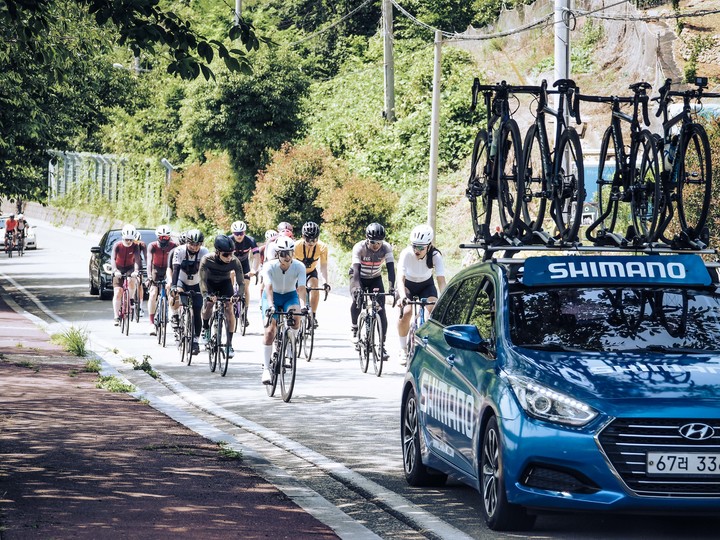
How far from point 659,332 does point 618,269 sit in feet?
1.68

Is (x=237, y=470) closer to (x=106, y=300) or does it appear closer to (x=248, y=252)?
(x=248, y=252)

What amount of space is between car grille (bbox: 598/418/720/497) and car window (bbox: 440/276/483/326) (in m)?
2.01

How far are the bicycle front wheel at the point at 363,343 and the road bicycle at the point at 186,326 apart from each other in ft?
7.90

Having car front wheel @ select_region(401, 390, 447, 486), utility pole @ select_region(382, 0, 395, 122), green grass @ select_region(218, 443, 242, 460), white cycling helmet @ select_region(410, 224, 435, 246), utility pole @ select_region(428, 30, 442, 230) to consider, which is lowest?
green grass @ select_region(218, 443, 242, 460)

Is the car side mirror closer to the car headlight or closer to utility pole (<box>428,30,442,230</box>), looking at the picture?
the car headlight

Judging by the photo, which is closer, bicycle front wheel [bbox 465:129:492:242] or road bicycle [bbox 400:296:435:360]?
bicycle front wheel [bbox 465:129:492:242]

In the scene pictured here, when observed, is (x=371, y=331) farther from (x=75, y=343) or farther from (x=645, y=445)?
(x=645, y=445)

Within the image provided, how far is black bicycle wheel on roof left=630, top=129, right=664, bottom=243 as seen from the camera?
32.9 feet

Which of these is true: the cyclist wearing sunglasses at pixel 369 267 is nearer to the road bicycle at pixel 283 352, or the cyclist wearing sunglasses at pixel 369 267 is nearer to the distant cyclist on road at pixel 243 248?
the road bicycle at pixel 283 352

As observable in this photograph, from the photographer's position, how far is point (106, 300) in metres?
33.6

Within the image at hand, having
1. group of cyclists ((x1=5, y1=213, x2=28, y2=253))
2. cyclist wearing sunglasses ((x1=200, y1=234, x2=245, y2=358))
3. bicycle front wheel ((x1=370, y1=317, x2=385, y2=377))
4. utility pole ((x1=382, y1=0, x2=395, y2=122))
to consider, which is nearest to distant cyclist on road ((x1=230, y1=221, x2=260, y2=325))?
cyclist wearing sunglasses ((x1=200, y1=234, x2=245, y2=358))

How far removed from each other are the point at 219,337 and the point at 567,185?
8.39 m

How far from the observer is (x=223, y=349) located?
17.9 m

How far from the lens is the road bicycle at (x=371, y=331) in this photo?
58.8 ft
